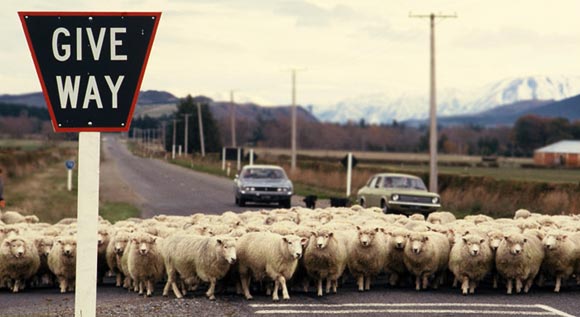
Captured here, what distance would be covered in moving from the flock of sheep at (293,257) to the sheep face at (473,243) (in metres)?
0.03

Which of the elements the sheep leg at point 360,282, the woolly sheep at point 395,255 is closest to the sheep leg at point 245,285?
the sheep leg at point 360,282

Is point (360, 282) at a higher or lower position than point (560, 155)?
lower

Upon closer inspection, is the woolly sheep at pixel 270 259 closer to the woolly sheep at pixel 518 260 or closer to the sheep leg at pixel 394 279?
the sheep leg at pixel 394 279

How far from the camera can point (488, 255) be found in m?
15.9

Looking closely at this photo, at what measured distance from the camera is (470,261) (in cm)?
1573

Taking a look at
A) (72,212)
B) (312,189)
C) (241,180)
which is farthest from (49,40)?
(312,189)

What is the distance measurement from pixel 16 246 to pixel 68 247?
94cm

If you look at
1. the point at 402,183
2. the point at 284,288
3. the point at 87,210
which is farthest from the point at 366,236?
the point at 402,183

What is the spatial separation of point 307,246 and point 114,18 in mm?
9245

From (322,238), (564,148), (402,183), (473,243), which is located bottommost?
(473,243)

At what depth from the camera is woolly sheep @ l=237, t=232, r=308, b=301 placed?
14414 millimetres

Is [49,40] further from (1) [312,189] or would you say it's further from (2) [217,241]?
(1) [312,189]

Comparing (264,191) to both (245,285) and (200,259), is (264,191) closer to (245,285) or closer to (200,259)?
(245,285)

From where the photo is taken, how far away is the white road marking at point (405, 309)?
42.7ft
